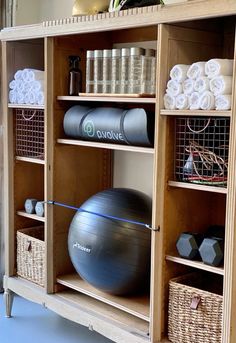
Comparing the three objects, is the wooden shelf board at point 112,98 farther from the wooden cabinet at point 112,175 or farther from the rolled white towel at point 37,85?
the rolled white towel at point 37,85

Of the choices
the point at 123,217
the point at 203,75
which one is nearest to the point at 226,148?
the point at 203,75

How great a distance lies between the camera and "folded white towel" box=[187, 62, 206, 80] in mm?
2361

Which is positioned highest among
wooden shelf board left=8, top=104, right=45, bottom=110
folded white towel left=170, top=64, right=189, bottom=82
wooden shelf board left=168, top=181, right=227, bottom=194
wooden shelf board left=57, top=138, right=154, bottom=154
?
folded white towel left=170, top=64, right=189, bottom=82

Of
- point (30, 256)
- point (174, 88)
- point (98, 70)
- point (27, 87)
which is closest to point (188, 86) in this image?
point (174, 88)

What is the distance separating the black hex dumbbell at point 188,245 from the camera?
2.49 metres

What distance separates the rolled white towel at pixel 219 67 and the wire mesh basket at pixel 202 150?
21 cm

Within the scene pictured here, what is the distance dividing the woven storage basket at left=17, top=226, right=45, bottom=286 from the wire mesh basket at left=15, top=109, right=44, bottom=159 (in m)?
0.53

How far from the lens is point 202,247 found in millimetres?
2438

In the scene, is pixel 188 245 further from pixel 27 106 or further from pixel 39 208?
pixel 27 106

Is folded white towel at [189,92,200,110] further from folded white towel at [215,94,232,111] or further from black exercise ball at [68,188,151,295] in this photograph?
black exercise ball at [68,188,151,295]

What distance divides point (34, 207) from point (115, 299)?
878 mm

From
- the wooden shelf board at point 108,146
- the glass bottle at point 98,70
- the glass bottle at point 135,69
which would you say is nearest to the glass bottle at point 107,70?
the glass bottle at point 98,70

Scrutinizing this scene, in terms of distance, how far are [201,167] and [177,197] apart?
23cm

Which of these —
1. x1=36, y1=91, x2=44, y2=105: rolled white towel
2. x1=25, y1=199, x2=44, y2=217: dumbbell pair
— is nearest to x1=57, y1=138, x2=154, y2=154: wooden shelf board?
x1=36, y1=91, x2=44, y2=105: rolled white towel
